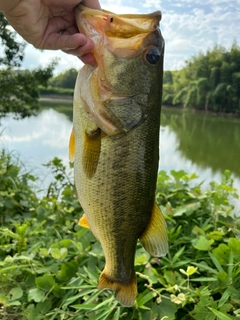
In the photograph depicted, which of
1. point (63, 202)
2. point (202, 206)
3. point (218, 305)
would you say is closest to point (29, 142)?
point (63, 202)

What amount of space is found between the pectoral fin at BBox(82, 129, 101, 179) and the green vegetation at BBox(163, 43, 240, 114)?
44.8m

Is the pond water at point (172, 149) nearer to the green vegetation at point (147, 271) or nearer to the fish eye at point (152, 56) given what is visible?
the green vegetation at point (147, 271)

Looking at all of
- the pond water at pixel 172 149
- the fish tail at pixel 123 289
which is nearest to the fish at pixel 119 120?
the fish tail at pixel 123 289

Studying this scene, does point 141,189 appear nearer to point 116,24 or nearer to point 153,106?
point 153,106

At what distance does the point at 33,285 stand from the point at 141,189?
4.67ft

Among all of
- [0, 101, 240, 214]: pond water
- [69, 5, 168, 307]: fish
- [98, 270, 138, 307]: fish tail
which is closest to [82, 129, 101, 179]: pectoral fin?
[69, 5, 168, 307]: fish

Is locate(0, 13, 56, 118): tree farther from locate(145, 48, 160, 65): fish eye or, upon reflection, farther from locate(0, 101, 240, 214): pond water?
locate(145, 48, 160, 65): fish eye

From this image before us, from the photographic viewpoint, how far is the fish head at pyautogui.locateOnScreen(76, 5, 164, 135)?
4.98ft

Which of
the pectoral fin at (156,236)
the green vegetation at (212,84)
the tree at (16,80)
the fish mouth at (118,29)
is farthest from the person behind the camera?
the green vegetation at (212,84)

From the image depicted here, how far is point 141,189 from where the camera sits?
1.62m

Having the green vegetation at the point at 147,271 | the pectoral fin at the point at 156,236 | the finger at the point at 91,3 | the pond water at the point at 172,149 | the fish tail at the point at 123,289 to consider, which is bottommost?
the pond water at the point at 172,149

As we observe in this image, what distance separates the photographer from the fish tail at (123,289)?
171 centimetres

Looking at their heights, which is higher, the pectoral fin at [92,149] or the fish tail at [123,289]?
the pectoral fin at [92,149]

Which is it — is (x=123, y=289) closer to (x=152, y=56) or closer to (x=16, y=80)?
(x=152, y=56)
